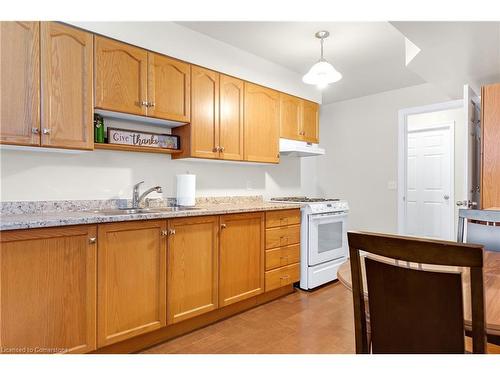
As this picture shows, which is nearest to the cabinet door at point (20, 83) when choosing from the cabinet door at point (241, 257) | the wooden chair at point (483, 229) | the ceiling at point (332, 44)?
the ceiling at point (332, 44)

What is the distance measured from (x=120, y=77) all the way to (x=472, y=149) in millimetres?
3223

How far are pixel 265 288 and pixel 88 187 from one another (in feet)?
5.65

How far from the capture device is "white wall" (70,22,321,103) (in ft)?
7.25

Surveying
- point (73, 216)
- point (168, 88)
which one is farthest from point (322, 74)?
point (73, 216)

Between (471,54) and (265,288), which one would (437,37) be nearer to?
(471,54)

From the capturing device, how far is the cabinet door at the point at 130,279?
1794 millimetres

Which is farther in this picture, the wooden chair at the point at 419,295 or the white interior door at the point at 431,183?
the white interior door at the point at 431,183

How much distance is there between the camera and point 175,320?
6.94 feet

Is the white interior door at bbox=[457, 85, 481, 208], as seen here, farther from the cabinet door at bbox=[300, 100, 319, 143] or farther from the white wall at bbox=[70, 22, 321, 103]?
the white wall at bbox=[70, 22, 321, 103]

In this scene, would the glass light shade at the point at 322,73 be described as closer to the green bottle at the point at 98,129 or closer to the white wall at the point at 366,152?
the green bottle at the point at 98,129

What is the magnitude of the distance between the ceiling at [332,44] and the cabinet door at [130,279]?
1.78 m

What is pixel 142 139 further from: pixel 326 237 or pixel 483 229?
pixel 483 229

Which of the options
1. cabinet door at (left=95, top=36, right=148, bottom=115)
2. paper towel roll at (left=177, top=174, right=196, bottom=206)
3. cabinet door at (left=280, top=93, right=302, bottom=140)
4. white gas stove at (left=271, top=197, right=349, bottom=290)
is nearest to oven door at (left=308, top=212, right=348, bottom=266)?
white gas stove at (left=271, top=197, right=349, bottom=290)

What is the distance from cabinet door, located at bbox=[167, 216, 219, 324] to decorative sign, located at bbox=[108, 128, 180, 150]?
79 centimetres
